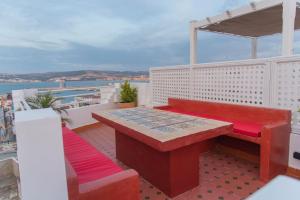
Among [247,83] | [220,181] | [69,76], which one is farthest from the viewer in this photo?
[69,76]

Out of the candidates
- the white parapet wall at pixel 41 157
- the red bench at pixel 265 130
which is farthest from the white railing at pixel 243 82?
the white parapet wall at pixel 41 157

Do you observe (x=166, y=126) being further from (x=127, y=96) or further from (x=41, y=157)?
(x=127, y=96)

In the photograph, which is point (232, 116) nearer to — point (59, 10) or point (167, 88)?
point (167, 88)

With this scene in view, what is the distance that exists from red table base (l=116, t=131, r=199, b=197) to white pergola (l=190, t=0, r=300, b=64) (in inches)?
98.6

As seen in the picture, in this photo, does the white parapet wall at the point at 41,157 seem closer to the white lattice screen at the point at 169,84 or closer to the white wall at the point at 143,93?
the white lattice screen at the point at 169,84

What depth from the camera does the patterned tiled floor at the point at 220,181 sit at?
219 centimetres

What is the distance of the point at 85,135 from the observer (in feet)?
15.3

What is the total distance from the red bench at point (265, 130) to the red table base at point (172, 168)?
2.74ft

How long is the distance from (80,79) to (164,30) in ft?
13.9

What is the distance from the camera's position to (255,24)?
17.7 ft

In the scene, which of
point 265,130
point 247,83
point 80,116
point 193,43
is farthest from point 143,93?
point 265,130

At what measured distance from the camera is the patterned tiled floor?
86.4 inches

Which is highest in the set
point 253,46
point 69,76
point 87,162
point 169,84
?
point 253,46

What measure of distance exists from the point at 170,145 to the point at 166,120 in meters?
0.80
